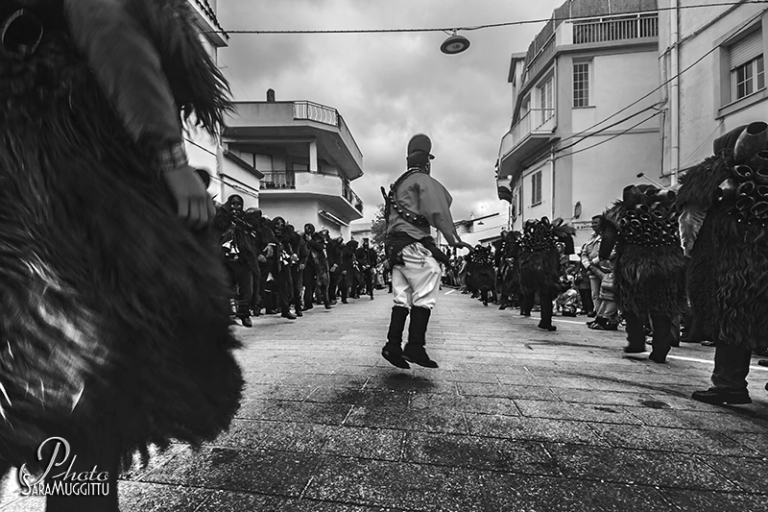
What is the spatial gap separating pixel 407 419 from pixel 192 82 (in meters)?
2.02

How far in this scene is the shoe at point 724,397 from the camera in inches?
116

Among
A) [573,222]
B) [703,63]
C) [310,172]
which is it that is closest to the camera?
[703,63]

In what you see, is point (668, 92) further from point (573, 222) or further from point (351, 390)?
point (351, 390)

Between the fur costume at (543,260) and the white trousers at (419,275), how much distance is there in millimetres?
4225

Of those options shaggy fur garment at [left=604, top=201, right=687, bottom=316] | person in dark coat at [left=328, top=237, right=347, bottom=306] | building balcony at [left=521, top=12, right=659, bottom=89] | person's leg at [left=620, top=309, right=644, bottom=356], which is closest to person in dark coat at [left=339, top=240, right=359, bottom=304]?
person in dark coat at [left=328, top=237, right=347, bottom=306]

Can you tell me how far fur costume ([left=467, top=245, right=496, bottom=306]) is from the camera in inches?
608

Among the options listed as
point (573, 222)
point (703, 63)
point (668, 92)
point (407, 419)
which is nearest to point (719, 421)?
point (407, 419)

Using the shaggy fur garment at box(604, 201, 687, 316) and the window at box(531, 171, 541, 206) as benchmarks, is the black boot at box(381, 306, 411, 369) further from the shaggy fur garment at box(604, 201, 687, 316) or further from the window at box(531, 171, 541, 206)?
the window at box(531, 171, 541, 206)

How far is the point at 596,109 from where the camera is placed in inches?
754

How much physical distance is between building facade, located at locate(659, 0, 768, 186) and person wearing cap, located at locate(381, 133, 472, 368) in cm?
1034

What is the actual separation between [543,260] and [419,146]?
14.2 feet

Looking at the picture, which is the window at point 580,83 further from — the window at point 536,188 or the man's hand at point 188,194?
the man's hand at point 188,194

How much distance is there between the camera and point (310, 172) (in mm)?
26406

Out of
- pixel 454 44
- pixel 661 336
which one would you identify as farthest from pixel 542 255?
pixel 454 44
